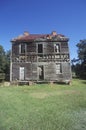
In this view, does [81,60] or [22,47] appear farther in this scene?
[81,60]

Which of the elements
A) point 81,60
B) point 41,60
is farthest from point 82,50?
point 41,60

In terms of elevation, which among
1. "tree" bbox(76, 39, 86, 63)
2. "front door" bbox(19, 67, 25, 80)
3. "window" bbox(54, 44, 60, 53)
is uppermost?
"tree" bbox(76, 39, 86, 63)

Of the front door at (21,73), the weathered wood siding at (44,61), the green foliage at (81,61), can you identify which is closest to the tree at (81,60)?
the green foliage at (81,61)

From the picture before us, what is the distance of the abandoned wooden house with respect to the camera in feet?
88.1

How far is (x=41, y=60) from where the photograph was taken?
27.0m

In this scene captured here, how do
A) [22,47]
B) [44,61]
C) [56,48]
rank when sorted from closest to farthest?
[44,61] < [56,48] < [22,47]

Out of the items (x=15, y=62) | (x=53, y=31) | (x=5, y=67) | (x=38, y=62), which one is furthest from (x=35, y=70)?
(x=5, y=67)

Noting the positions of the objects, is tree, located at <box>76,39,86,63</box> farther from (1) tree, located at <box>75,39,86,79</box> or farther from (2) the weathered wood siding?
(2) the weathered wood siding

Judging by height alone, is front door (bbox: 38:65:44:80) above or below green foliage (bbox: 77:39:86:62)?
below

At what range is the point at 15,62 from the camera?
27.3 m

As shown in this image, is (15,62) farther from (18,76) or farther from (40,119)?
(40,119)

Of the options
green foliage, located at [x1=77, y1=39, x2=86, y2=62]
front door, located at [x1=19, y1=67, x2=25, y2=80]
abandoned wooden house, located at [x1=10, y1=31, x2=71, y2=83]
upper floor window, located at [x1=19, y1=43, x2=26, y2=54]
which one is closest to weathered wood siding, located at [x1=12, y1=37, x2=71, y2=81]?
abandoned wooden house, located at [x1=10, y1=31, x2=71, y2=83]

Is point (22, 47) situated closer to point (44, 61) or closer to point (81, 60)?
point (44, 61)

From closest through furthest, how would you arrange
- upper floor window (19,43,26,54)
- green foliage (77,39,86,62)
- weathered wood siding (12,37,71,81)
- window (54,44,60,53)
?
weathered wood siding (12,37,71,81), window (54,44,60,53), upper floor window (19,43,26,54), green foliage (77,39,86,62)
